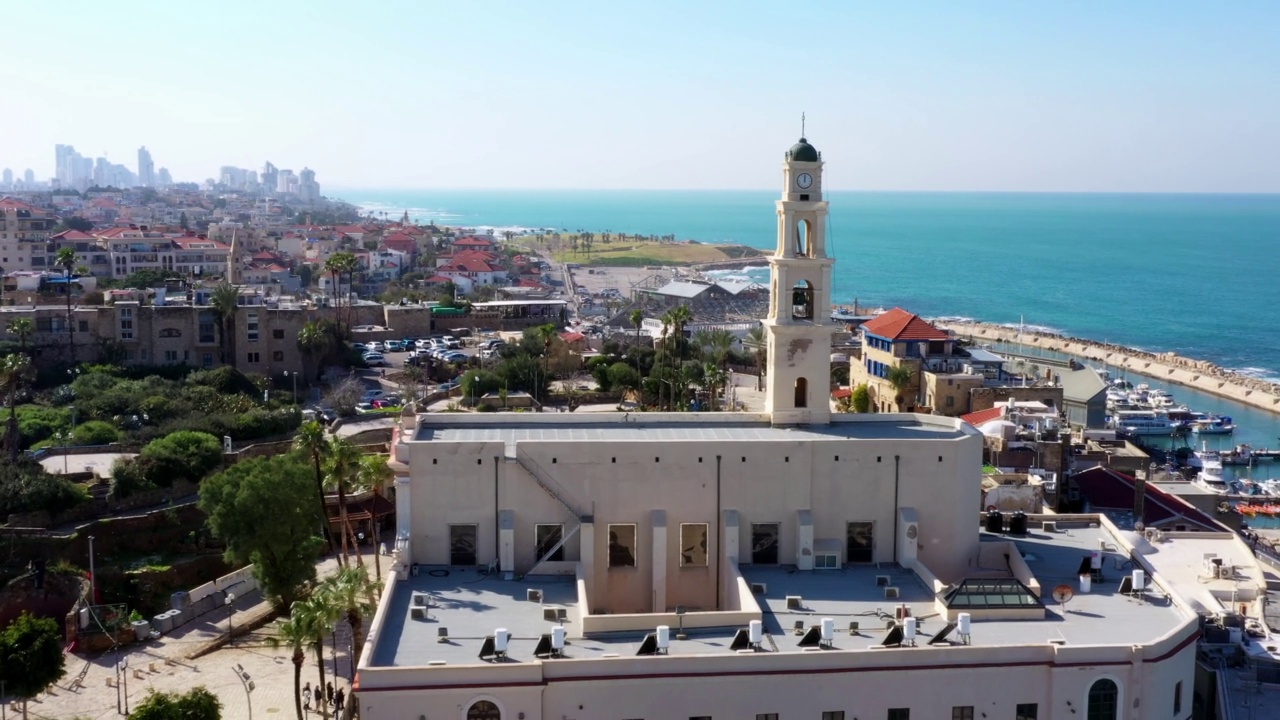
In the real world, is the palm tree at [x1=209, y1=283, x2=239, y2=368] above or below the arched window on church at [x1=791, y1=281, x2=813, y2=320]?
below

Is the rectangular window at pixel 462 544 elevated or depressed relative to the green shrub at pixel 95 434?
elevated

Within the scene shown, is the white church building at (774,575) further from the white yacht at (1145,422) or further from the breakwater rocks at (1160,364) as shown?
the breakwater rocks at (1160,364)

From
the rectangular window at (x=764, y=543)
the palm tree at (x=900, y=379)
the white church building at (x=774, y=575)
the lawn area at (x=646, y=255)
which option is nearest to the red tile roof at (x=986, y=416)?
the palm tree at (x=900, y=379)

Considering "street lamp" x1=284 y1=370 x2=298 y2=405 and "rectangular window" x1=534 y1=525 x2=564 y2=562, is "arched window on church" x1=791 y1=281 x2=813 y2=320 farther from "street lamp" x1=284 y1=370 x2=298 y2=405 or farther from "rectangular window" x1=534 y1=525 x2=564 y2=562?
"street lamp" x1=284 y1=370 x2=298 y2=405

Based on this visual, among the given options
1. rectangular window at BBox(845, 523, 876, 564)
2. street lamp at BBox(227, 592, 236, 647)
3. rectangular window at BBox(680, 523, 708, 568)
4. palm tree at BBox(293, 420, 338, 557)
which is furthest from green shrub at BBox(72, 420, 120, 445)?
rectangular window at BBox(845, 523, 876, 564)

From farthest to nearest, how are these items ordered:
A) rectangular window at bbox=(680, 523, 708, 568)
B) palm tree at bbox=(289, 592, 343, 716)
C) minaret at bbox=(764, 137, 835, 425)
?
1. minaret at bbox=(764, 137, 835, 425)
2. rectangular window at bbox=(680, 523, 708, 568)
3. palm tree at bbox=(289, 592, 343, 716)

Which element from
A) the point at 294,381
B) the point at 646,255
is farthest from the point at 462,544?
the point at 646,255
